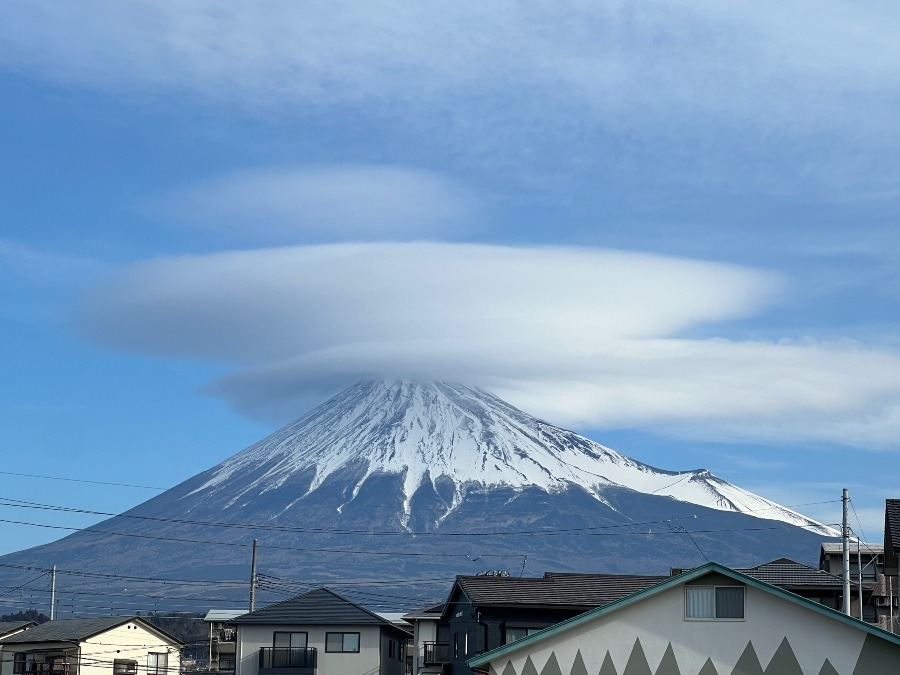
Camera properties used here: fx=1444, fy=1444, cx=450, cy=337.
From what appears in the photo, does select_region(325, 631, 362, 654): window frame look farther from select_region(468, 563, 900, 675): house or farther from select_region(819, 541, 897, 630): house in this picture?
select_region(468, 563, 900, 675): house

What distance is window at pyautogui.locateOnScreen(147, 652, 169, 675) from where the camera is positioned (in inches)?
2852

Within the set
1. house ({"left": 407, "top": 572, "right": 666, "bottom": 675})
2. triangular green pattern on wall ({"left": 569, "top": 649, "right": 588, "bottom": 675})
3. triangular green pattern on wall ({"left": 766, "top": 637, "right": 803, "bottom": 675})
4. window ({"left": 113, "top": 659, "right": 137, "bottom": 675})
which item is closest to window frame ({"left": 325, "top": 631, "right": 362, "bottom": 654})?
house ({"left": 407, "top": 572, "right": 666, "bottom": 675})

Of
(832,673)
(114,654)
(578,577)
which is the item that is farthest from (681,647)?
(114,654)

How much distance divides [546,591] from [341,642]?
14964mm

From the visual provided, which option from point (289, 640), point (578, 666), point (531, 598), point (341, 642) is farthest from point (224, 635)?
point (578, 666)

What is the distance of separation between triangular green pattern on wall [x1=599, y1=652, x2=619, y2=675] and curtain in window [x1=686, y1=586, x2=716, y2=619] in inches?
88.5

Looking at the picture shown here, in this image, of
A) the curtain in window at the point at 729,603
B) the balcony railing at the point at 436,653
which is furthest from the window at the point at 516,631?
the curtain in window at the point at 729,603

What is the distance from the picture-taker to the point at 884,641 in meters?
33.9

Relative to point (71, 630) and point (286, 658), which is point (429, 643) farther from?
point (71, 630)

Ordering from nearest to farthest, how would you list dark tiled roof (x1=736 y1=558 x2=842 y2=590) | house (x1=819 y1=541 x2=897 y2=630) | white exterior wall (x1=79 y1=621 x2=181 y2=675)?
house (x1=819 y1=541 x2=897 y2=630), dark tiled roof (x1=736 y1=558 x2=842 y2=590), white exterior wall (x1=79 y1=621 x2=181 y2=675)

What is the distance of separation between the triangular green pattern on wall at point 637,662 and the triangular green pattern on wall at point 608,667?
0.32 m

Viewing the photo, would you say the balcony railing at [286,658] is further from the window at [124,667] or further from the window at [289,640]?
the window at [124,667]

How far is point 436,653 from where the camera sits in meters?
66.7

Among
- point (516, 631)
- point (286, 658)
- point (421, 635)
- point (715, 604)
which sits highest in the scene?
point (715, 604)
